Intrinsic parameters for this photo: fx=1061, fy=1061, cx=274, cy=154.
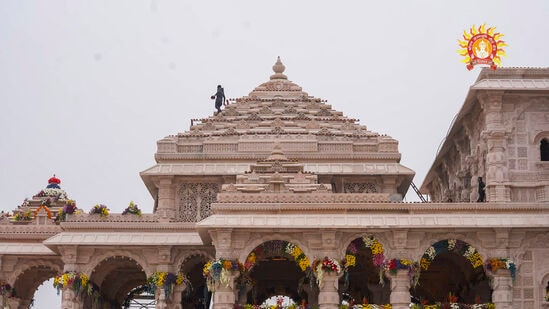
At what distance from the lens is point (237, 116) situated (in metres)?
46.4

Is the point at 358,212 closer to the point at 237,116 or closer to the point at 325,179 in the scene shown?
the point at 325,179

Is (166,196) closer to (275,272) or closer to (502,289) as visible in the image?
(275,272)

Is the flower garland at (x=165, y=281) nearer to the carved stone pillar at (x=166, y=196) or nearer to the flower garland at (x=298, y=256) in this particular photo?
the carved stone pillar at (x=166, y=196)

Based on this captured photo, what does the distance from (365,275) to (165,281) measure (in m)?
Result: 9.13

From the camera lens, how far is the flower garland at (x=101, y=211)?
38.3 metres

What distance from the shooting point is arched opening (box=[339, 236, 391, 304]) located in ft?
111

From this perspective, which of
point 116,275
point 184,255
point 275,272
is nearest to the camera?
point 184,255

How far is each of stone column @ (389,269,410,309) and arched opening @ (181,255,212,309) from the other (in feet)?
25.8

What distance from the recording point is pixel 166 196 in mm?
41812

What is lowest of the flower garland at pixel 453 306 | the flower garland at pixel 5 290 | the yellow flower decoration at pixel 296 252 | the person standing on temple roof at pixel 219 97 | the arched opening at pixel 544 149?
the flower garland at pixel 453 306

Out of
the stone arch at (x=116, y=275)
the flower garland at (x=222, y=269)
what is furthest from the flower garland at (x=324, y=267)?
the stone arch at (x=116, y=275)

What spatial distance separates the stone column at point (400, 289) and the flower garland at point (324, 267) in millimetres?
1780

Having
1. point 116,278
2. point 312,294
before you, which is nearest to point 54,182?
point 116,278

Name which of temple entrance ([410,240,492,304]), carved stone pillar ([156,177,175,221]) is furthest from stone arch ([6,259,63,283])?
temple entrance ([410,240,492,304])
